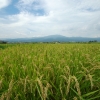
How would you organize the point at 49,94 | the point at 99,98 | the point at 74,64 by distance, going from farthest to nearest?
the point at 74,64 → the point at 99,98 → the point at 49,94

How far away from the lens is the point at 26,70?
2686 mm

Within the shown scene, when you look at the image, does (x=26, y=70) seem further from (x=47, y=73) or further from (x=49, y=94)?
(x=49, y=94)

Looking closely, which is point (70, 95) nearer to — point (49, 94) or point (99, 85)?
point (49, 94)

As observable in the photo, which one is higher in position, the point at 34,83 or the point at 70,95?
the point at 34,83

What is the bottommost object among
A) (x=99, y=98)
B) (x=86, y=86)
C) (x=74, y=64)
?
(x=99, y=98)

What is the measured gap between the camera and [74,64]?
3.04 meters

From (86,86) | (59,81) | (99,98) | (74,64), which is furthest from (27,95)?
(74,64)

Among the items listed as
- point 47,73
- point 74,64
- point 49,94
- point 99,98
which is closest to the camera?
point 49,94

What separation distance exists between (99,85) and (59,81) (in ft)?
1.99

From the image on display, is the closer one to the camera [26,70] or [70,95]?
[70,95]

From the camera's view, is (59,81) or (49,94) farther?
(59,81)

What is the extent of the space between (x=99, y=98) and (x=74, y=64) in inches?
35.3

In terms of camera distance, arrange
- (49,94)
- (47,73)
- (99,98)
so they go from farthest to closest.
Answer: (47,73), (99,98), (49,94)

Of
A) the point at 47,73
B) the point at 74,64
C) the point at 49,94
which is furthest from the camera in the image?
the point at 74,64
